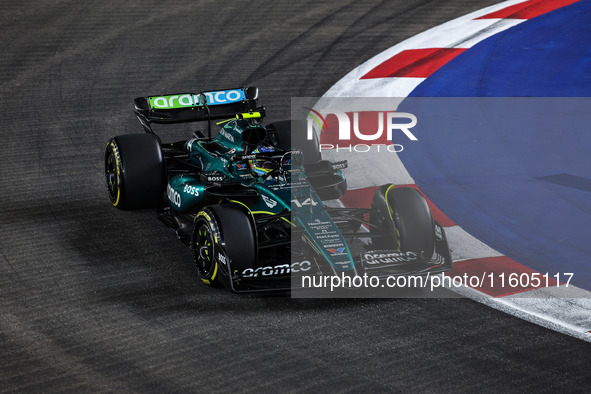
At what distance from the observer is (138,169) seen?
789cm

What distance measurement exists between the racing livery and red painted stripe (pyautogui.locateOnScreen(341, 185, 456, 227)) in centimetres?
56

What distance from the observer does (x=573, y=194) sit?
8.58m

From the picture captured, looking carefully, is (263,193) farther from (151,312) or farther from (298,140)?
(298,140)

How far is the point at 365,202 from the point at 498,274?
198cm

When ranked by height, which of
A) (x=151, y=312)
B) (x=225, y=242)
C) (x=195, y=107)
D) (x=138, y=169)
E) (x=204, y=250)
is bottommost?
(x=151, y=312)

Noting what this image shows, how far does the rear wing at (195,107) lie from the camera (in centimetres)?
859

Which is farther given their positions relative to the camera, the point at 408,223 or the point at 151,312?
the point at 408,223

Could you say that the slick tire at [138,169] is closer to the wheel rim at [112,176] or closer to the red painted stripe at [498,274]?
the wheel rim at [112,176]

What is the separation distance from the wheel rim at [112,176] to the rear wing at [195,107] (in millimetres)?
→ 503

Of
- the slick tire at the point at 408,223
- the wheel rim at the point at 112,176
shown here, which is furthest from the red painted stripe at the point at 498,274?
the wheel rim at the point at 112,176

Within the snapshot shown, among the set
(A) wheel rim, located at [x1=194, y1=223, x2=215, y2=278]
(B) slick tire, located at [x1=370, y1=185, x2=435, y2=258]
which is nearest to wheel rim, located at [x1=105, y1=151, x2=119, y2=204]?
(A) wheel rim, located at [x1=194, y1=223, x2=215, y2=278]

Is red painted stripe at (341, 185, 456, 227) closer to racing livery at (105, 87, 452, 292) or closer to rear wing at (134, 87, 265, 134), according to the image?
racing livery at (105, 87, 452, 292)

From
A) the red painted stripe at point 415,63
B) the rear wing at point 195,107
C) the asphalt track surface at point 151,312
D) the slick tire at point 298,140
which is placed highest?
the red painted stripe at point 415,63

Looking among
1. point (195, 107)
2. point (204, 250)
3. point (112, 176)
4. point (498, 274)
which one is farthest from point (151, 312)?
point (195, 107)
